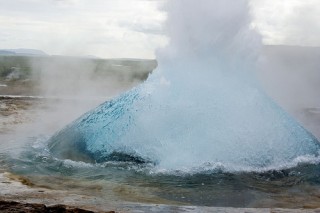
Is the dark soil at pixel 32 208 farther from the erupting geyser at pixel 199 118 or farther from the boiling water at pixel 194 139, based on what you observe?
the erupting geyser at pixel 199 118

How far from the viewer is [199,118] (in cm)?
755

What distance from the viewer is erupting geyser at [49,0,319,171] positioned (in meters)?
7.10

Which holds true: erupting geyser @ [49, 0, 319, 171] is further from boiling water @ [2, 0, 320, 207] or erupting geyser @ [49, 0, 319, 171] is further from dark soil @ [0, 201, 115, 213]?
dark soil @ [0, 201, 115, 213]

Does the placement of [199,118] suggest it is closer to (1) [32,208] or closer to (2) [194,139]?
(2) [194,139]

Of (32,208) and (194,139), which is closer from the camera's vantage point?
(32,208)

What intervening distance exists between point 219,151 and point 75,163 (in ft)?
6.79

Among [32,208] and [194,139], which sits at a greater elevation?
[194,139]

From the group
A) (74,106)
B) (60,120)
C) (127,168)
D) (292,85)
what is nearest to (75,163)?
(127,168)

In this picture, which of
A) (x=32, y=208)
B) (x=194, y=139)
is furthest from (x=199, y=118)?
(x=32, y=208)

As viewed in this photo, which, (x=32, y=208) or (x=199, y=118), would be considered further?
(x=199, y=118)

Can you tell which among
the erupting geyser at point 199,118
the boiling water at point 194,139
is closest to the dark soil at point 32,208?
the boiling water at point 194,139

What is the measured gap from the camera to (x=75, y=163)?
688cm

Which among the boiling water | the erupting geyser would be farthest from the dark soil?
the erupting geyser

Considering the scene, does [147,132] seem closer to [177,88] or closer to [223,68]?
[177,88]
